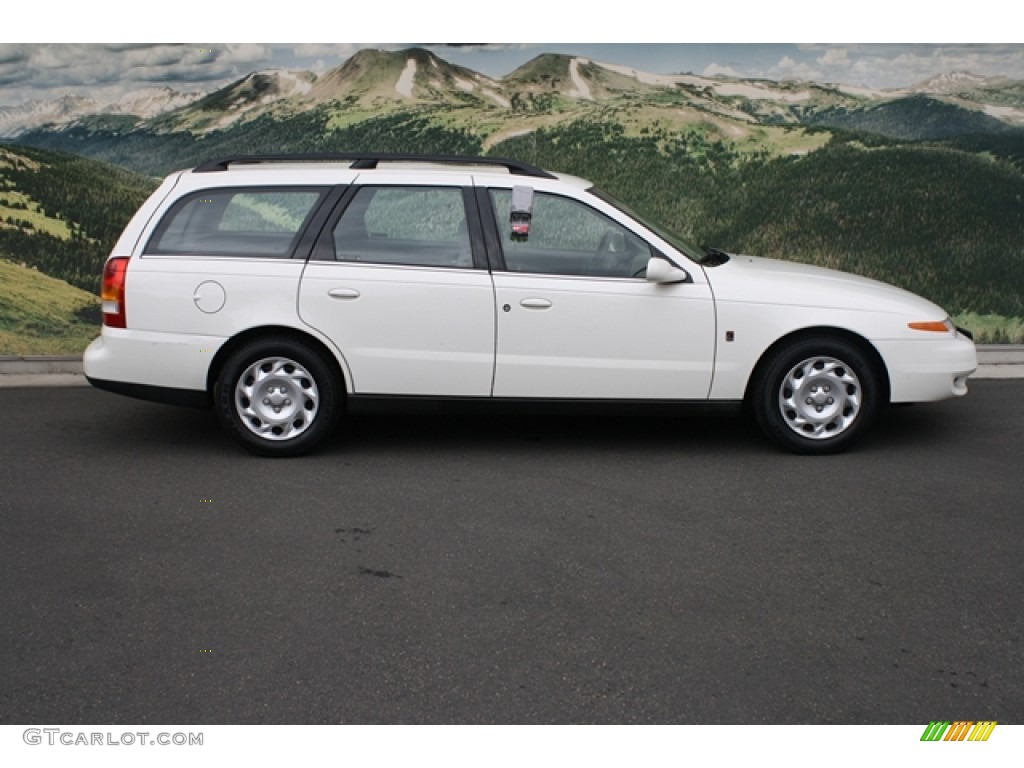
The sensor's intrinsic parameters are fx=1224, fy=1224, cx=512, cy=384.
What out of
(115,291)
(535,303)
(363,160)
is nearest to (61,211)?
(115,291)

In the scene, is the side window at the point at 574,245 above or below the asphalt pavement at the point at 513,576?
above

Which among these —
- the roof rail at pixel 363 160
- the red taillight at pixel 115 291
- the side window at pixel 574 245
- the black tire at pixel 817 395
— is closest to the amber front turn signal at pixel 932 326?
the black tire at pixel 817 395

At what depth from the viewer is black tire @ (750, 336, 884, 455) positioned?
6.90 m

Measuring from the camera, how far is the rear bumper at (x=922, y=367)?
6.95 meters

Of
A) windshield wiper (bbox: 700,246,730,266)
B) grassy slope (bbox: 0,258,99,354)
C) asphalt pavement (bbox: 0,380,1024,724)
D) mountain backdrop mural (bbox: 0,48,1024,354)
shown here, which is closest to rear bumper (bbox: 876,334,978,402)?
asphalt pavement (bbox: 0,380,1024,724)

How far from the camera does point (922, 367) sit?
698cm

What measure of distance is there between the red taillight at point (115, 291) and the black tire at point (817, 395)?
3.61m

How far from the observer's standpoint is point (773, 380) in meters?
6.89

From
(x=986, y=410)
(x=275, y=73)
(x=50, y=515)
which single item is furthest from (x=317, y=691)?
(x=275, y=73)

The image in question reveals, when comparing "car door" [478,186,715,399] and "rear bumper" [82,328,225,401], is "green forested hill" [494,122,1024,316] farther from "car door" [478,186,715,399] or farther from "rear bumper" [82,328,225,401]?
"rear bumper" [82,328,225,401]

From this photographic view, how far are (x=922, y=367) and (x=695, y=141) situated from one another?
513cm

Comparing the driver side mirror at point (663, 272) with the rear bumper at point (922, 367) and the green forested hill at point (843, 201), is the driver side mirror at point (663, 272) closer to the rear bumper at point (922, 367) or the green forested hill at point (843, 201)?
the rear bumper at point (922, 367)

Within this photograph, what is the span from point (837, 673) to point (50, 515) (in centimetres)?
380
